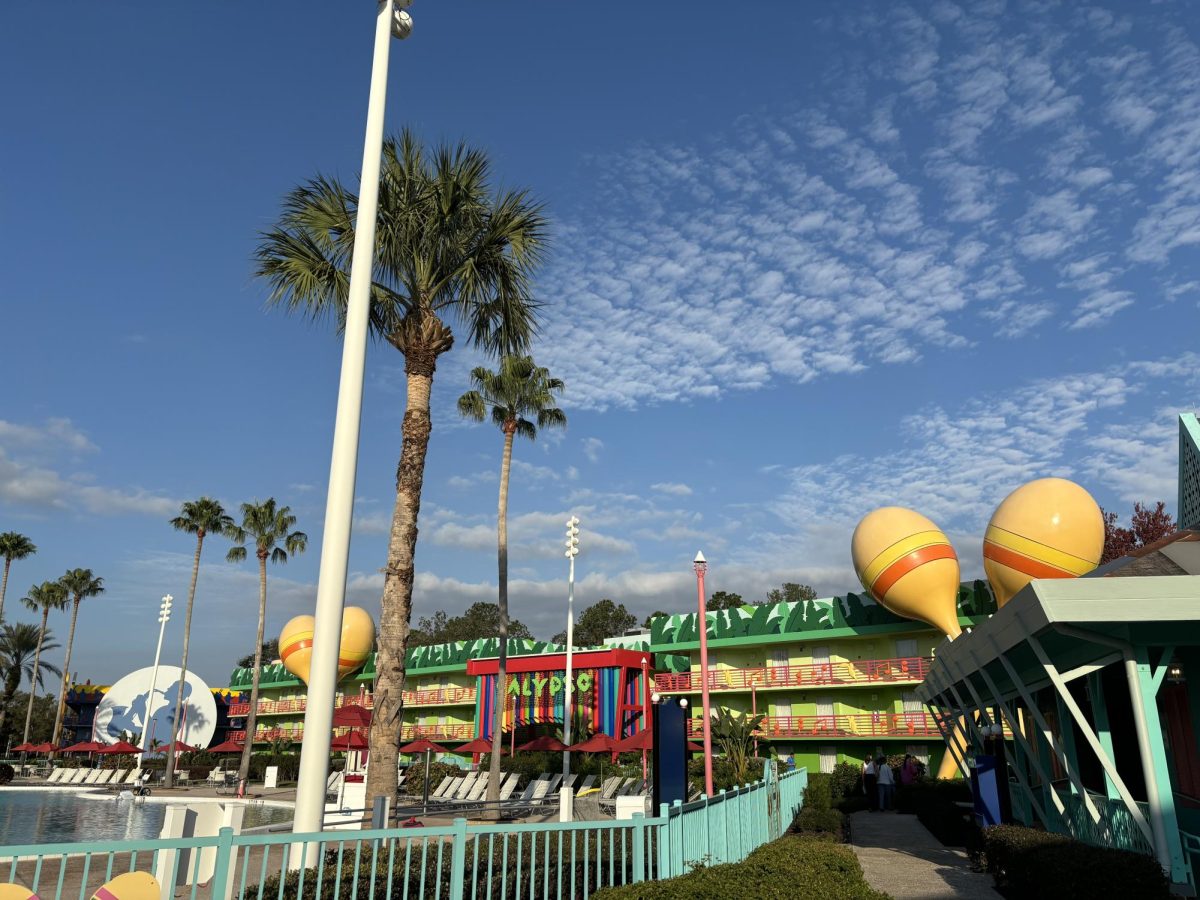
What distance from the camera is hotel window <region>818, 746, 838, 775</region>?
35.0m

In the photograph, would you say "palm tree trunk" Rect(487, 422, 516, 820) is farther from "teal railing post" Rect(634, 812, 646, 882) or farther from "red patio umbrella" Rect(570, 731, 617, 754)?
"teal railing post" Rect(634, 812, 646, 882)

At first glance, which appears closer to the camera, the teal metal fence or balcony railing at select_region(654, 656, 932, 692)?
the teal metal fence

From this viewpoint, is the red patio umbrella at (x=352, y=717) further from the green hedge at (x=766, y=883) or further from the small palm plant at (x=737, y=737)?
the green hedge at (x=766, y=883)

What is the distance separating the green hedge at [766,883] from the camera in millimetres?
6383

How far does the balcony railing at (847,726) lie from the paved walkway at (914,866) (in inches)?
429

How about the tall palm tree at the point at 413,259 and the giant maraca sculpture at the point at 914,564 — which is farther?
the giant maraca sculpture at the point at 914,564

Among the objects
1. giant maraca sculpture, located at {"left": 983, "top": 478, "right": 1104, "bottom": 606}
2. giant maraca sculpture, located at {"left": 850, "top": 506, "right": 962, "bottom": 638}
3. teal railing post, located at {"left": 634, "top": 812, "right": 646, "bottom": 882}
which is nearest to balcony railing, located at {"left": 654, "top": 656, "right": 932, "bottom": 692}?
giant maraca sculpture, located at {"left": 850, "top": 506, "right": 962, "bottom": 638}

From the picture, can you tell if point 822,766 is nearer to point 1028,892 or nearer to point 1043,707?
point 1043,707

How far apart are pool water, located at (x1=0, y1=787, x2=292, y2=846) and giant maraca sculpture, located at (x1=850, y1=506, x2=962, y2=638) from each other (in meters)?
20.4

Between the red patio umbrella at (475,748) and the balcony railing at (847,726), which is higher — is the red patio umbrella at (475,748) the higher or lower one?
the lower one

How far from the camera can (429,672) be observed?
49.5 metres

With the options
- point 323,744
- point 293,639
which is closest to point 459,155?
point 323,744

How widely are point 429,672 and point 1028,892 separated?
42923mm

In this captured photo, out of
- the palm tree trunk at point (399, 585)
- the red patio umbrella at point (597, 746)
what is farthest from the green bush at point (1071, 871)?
the red patio umbrella at point (597, 746)
